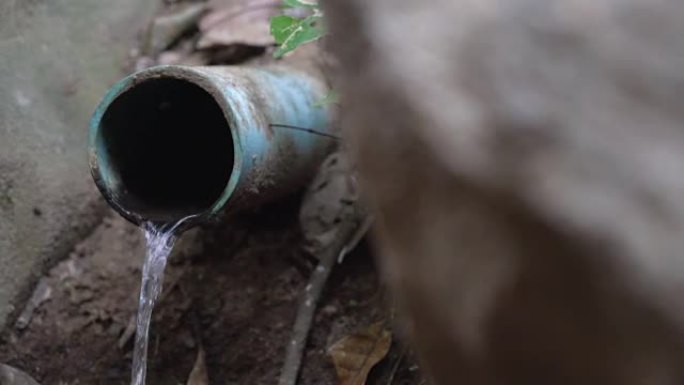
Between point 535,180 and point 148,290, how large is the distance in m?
1.42

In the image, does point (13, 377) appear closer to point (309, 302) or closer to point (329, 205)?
point (309, 302)

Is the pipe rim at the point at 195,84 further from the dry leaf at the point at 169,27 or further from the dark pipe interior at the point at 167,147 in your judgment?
the dry leaf at the point at 169,27

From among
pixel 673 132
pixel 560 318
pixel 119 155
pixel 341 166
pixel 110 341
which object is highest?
pixel 673 132

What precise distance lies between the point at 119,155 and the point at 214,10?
2.67ft

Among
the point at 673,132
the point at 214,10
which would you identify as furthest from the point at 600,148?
the point at 214,10

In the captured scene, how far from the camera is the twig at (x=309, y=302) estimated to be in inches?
78.9

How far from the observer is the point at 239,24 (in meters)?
2.55

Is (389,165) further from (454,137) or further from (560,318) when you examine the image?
(560,318)

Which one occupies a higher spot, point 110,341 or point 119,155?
point 119,155

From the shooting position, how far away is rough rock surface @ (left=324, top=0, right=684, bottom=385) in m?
0.66

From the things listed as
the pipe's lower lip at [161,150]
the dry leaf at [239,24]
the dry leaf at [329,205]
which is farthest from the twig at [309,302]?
the dry leaf at [239,24]

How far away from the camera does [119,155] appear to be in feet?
6.39

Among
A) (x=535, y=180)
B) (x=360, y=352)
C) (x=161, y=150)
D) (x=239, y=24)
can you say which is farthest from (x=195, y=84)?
(x=535, y=180)

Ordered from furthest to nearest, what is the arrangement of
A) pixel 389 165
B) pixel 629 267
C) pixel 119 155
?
1. pixel 119 155
2. pixel 389 165
3. pixel 629 267
